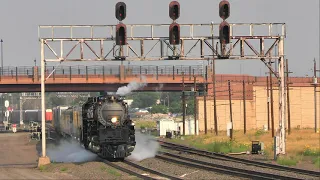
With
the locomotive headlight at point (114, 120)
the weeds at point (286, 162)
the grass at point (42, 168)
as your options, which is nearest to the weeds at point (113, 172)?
the locomotive headlight at point (114, 120)

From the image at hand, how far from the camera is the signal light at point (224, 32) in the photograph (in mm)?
31594

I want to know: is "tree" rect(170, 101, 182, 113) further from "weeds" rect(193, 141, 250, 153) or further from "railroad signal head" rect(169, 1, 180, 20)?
"railroad signal head" rect(169, 1, 180, 20)

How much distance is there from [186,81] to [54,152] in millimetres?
34793

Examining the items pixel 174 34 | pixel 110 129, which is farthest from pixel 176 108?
pixel 110 129

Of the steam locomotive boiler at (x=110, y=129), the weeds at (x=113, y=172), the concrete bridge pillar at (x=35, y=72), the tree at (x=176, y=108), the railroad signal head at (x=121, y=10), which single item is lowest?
the tree at (x=176, y=108)

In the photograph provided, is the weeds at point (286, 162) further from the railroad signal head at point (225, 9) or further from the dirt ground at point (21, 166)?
the dirt ground at point (21, 166)

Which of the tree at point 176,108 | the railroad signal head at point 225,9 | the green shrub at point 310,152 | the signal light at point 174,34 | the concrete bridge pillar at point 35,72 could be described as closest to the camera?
the signal light at point 174,34

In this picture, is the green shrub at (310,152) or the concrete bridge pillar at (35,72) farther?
the concrete bridge pillar at (35,72)

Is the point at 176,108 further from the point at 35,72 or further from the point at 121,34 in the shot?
the point at 121,34

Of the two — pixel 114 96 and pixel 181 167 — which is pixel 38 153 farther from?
pixel 181 167

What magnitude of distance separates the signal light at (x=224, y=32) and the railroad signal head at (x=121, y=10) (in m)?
5.06

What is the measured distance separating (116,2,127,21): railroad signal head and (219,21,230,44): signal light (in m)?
5.06

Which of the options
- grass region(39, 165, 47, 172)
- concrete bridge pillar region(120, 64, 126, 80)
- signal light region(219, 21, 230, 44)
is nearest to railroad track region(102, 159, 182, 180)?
grass region(39, 165, 47, 172)

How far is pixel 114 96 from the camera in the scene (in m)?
31.1
